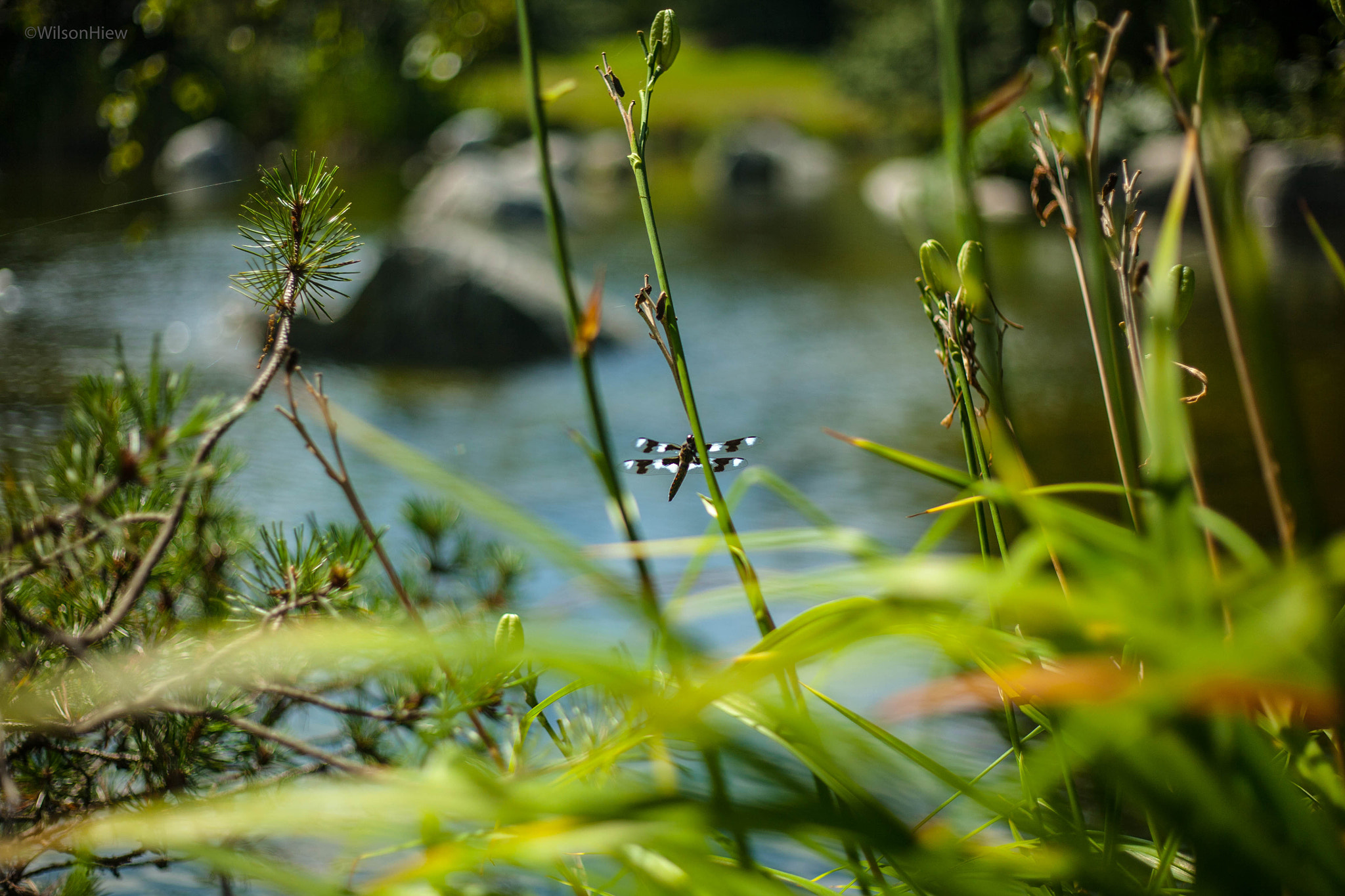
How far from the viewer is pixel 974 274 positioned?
27 centimetres

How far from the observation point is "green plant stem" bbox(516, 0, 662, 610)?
0.69 ft

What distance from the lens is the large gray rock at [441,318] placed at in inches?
101

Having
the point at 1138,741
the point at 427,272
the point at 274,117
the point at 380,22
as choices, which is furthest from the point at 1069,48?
the point at 427,272

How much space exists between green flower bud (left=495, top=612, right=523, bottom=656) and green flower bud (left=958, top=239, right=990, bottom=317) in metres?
0.17

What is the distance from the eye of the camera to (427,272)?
2551 mm

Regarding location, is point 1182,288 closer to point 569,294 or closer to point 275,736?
point 569,294

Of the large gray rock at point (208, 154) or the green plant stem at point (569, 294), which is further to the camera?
the large gray rock at point (208, 154)

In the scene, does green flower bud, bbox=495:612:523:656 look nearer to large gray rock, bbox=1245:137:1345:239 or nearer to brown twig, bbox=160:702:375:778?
brown twig, bbox=160:702:375:778

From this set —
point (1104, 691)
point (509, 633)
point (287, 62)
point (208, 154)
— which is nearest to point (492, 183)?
point (208, 154)

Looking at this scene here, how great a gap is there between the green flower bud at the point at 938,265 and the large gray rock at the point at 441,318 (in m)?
2.33

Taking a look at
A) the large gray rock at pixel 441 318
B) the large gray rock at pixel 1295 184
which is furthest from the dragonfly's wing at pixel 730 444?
the large gray rock at pixel 1295 184

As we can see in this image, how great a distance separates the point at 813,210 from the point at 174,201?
4138mm

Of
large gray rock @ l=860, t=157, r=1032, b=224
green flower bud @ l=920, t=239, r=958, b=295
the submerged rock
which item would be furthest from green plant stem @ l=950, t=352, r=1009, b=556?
the submerged rock

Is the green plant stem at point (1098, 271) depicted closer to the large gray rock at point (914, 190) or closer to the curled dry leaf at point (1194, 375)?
the curled dry leaf at point (1194, 375)
